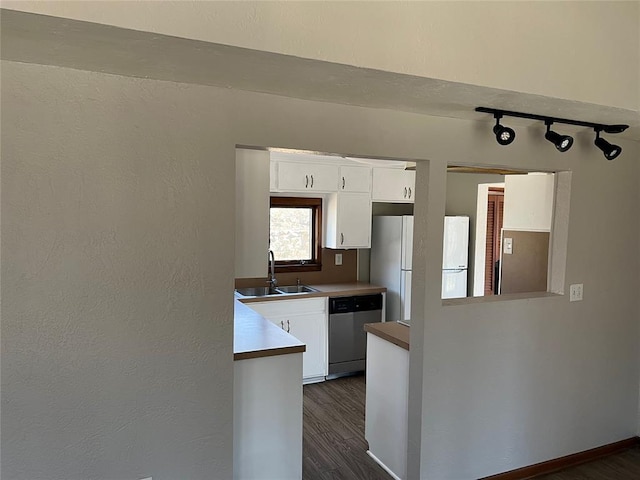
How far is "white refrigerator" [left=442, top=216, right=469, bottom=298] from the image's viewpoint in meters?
4.60

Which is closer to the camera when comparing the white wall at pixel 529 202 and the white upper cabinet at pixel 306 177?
the white wall at pixel 529 202

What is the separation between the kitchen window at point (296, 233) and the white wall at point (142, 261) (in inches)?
93.3

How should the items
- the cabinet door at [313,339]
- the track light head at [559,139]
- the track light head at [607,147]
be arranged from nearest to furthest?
the track light head at [559,139] < the track light head at [607,147] < the cabinet door at [313,339]

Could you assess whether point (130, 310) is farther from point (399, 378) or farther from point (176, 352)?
point (399, 378)

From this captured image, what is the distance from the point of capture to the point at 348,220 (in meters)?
4.52

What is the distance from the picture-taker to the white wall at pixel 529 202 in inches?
117

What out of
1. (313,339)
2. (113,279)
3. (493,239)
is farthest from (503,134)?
(493,239)

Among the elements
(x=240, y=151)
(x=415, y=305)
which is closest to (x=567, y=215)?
(x=415, y=305)

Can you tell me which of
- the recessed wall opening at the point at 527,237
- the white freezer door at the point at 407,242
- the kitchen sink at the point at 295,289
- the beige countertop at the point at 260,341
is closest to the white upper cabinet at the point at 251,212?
the beige countertop at the point at 260,341

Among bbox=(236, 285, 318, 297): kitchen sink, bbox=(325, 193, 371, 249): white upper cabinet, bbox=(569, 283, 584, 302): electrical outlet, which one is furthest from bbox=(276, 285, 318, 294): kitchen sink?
bbox=(569, 283, 584, 302): electrical outlet

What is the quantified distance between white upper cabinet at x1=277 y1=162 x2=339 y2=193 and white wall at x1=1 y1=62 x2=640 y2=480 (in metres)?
1.96

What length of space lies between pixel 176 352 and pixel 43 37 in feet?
3.80

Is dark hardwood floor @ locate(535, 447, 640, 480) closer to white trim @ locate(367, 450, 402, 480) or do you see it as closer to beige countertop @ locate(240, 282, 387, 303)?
white trim @ locate(367, 450, 402, 480)

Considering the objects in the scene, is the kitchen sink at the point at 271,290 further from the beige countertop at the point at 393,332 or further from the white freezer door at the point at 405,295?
the beige countertop at the point at 393,332
